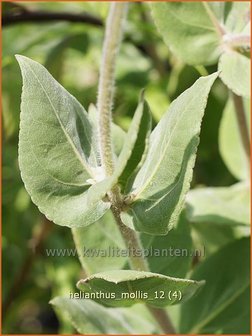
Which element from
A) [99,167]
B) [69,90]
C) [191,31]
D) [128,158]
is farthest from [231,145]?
[128,158]

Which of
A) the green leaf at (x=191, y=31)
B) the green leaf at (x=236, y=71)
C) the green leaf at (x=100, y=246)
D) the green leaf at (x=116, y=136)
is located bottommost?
the green leaf at (x=100, y=246)

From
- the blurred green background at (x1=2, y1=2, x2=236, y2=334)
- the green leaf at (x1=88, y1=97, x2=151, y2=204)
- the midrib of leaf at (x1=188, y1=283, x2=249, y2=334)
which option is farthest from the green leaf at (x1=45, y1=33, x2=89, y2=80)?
the green leaf at (x1=88, y1=97, x2=151, y2=204)

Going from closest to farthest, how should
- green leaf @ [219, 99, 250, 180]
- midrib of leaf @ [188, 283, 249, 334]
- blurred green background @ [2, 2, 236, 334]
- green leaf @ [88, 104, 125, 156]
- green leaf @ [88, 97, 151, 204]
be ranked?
green leaf @ [88, 97, 151, 204], green leaf @ [88, 104, 125, 156], midrib of leaf @ [188, 283, 249, 334], green leaf @ [219, 99, 250, 180], blurred green background @ [2, 2, 236, 334]

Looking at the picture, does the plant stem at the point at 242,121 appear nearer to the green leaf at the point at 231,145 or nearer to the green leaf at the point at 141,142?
the green leaf at the point at 231,145

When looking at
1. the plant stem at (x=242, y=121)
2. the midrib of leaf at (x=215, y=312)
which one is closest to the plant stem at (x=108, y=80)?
the plant stem at (x=242, y=121)

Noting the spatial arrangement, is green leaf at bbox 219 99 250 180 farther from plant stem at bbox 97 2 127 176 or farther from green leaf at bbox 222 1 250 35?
plant stem at bbox 97 2 127 176

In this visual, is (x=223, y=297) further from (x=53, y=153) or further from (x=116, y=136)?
(x=53, y=153)
